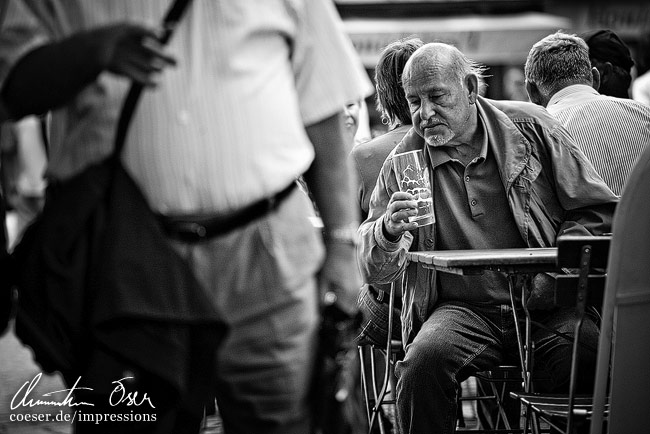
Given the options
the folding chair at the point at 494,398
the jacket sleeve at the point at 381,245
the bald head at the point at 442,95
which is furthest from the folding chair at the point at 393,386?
the bald head at the point at 442,95

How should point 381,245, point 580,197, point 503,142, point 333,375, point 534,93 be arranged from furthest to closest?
1. point 534,93
2. point 503,142
3. point 580,197
4. point 381,245
5. point 333,375

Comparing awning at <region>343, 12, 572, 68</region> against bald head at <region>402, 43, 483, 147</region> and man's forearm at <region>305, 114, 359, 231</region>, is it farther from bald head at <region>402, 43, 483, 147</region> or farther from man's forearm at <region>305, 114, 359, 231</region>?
man's forearm at <region>305, 114, 359, 231</region>

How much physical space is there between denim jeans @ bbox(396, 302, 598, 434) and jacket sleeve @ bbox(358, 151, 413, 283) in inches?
10.5

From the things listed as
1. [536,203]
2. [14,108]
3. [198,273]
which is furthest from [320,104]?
[536,203]

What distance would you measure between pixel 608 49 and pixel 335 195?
174 inches

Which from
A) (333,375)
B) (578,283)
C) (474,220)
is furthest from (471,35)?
(333,375)

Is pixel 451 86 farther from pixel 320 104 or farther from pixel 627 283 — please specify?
pixel 320 104

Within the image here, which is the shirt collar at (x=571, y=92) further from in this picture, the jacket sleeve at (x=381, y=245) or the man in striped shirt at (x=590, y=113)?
the jacket sleeve at (x=381, y=245)

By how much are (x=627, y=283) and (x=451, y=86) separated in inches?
60.7

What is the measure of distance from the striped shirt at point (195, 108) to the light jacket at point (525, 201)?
196 cm

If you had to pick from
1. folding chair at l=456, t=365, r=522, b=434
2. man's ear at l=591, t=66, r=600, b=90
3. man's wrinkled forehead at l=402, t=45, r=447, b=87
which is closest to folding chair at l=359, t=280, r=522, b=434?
folding chair at l=456, t=365, r=522, b=434

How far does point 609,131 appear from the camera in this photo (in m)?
5.03

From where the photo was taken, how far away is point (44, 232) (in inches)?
79.2

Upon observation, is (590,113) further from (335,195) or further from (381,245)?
(335,195)
